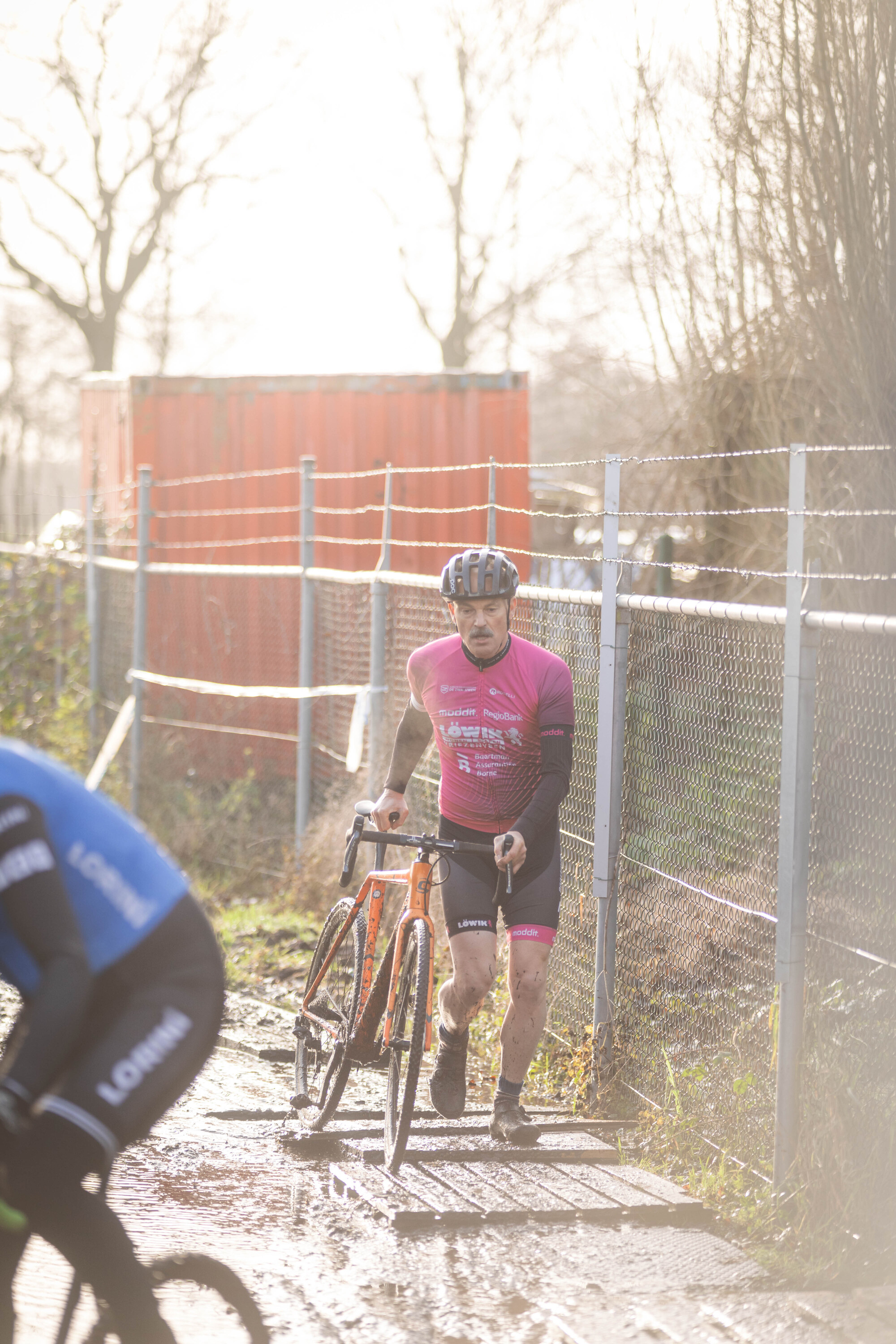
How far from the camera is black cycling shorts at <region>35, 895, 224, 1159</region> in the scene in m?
3.08

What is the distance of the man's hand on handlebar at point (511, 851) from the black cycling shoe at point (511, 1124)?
981 mm

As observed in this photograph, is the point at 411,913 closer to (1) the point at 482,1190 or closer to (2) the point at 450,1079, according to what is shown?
(2) the point at 450,1079

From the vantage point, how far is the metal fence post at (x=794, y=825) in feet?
16.2

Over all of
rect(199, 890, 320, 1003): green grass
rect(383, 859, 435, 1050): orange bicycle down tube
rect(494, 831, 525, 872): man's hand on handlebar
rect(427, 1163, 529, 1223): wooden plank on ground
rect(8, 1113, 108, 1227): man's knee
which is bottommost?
rect(199, 890, 320, 1003): green grass

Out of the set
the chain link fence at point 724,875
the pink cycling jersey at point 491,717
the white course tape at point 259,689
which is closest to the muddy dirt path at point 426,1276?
the chain link fence at point 724,875

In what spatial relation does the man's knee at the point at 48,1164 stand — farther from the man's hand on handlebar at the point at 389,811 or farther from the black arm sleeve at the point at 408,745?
the black arm sleeve at the point at 408,745

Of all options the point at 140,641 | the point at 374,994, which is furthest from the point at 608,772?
the point at 140,641

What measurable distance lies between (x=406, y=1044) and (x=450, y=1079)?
0.43m

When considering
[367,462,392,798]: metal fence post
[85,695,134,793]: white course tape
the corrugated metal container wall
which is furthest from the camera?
the corrugated metal container wall

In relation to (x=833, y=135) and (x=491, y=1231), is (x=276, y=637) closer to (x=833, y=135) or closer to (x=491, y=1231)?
(x=833, y=135)

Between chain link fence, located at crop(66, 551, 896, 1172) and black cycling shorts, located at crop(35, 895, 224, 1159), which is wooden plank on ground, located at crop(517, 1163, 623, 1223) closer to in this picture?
chain link fence, located at crop(66, 551, 896, 1172)

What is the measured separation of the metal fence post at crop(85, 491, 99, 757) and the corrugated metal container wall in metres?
0.33

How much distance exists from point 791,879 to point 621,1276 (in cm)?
129

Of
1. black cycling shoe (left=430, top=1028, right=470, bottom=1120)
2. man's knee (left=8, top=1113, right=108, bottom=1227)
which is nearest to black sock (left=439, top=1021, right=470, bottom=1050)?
black cycling shoe (left=430, top=1028, right=470, bottom=1120)
